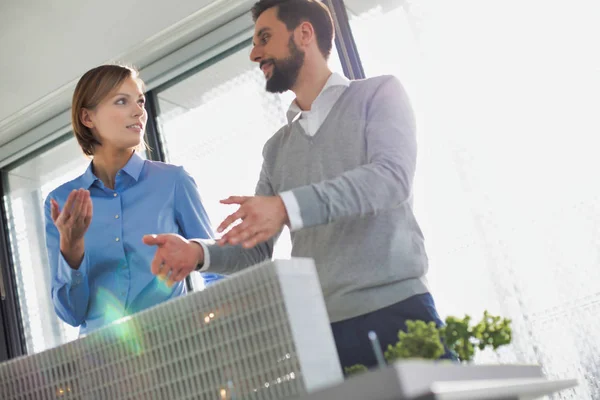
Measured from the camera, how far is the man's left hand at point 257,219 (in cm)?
130

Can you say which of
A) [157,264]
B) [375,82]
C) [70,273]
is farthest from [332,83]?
[70,273]

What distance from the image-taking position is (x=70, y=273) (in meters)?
1.96

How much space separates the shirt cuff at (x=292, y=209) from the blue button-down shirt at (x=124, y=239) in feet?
2.75

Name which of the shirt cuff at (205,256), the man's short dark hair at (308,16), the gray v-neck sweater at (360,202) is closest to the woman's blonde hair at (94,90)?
the man's short dark hair at (308,16)

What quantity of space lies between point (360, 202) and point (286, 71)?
761 mm

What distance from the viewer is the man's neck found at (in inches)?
81.1

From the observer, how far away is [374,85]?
1859 mm

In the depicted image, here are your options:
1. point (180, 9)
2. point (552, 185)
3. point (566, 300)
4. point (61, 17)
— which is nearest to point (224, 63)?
point (180, 9)

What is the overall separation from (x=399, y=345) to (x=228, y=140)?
8.23 ft

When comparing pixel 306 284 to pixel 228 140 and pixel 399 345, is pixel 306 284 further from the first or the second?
pixel 228 140

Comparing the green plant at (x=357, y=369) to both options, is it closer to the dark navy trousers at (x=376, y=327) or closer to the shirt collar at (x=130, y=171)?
the dark navy trousers at (x=376, y=327)

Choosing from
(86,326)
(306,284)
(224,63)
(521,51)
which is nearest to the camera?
(306,284)

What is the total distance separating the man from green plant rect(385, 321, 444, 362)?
0.28m

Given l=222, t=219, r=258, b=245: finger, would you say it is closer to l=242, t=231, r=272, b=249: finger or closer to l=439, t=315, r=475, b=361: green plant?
l=242, t=231, r=272, b=249: finger
